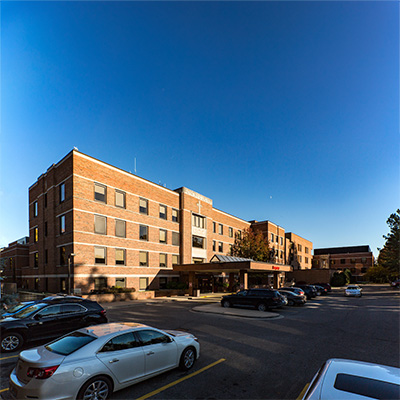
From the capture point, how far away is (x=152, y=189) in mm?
37094

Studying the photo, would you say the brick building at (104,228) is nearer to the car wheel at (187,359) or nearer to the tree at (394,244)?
the car wheel at (187,359)

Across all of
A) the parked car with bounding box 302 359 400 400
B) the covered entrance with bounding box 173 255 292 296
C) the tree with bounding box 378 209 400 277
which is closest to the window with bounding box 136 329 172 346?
the parked car with bounding box 302 359 400 400

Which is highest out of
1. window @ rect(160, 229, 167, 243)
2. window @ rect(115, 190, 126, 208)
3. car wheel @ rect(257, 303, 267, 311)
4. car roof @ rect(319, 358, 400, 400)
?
window @ rect(115, 190, 126, 208)

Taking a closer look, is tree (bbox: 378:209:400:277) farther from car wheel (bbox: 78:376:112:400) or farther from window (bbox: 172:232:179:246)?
car wheel (bbox: 78:376:112:400)

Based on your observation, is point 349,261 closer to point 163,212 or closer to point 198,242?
point 198,242

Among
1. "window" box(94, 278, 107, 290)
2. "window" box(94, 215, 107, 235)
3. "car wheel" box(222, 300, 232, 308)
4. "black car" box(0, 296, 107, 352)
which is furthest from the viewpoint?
"window" box(94, 215, 107, 235)

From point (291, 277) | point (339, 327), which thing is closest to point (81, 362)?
point (339, 327)

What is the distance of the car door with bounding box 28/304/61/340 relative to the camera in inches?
400

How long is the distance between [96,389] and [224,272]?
1618 inches

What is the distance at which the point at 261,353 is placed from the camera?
9578 millimetres

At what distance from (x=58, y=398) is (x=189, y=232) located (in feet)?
121

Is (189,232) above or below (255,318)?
above

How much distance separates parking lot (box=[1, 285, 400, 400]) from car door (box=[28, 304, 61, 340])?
1076 millimetres

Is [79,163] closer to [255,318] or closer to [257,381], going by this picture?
[255,318]
